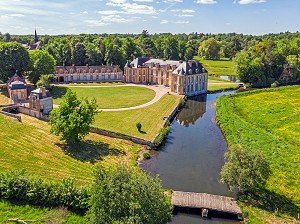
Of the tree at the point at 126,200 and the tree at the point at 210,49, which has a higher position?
the tree at the point at 210,49

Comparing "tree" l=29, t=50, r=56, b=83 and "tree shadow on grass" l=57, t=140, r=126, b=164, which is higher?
"tree" l=29, t=50, r=56, b=83

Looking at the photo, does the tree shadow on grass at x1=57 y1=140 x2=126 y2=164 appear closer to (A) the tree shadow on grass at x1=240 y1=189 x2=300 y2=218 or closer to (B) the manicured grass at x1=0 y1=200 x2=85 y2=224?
(B) the manicured grass at x1=0 y1=200 x2=85 y2=224

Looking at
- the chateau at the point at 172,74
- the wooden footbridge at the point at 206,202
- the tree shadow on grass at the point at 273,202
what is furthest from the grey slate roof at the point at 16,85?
the tree shadow on grass at the point at 273,202

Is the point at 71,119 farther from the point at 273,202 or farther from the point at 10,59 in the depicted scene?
the point at 10,59

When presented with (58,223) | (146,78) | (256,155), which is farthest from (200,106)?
(58,223)

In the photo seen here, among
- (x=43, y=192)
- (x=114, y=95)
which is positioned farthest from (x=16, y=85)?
(x=43, y=192)

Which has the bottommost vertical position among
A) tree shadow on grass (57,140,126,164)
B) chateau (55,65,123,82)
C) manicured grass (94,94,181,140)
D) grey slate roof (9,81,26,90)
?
tree shadow on grass (57,140,126,164)

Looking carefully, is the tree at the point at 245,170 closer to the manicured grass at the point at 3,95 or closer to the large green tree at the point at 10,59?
the manicured grass at the point at 3,95

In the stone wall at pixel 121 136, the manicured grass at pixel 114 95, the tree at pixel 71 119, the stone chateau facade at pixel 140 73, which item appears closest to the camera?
the tree at pixel 71 119

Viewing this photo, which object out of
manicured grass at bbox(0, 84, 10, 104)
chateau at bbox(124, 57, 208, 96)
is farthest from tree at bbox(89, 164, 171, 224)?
chateau at bbox(124, 57, 208, 96)
